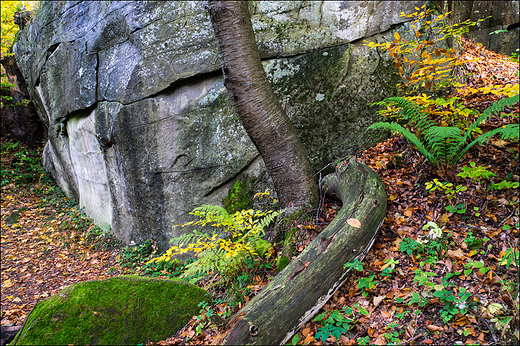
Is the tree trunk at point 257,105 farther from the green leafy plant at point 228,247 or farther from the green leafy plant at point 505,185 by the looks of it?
the green leafy plant at point 505,185

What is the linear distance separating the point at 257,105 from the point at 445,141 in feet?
7.04

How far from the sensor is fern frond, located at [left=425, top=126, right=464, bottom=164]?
3162 millimetres

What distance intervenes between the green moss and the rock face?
0.47ft

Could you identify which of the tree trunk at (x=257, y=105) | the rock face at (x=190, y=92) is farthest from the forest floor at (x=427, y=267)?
the rock face at (x=190, y=92)

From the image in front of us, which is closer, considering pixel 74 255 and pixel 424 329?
pixel 424 329

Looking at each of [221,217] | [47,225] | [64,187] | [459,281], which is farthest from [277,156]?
[64,187]

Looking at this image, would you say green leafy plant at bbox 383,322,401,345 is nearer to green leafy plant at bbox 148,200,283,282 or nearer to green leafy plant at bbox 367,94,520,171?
green leafy plant at bbox 148,200,283,282

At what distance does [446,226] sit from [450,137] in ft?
3.17

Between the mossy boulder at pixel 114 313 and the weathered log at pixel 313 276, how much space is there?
3.24ft

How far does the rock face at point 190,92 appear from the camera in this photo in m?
5.21

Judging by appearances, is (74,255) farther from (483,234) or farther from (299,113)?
(483,234)

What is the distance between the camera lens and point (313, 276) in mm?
2898

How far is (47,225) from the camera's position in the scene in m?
8.88

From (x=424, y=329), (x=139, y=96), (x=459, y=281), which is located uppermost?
(x=139, y=96)
